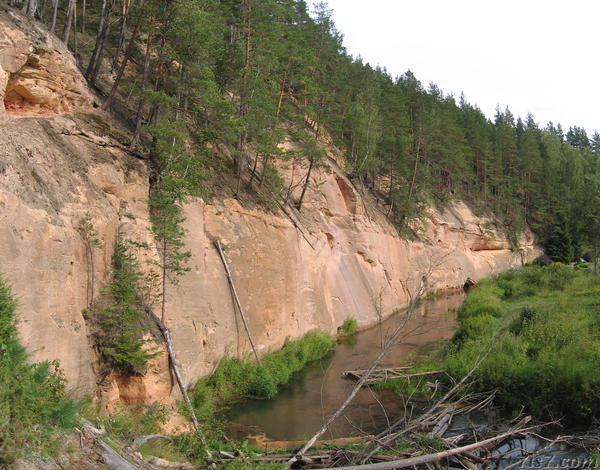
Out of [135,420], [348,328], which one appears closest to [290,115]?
[348,328]

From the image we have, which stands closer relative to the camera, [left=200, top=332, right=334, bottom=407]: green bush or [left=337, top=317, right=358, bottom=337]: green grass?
[left=200, top=332, right=334, bottom=407]: green bush

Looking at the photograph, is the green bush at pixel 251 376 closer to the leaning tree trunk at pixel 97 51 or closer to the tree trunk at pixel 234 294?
the tree trunk at pixel 234 294

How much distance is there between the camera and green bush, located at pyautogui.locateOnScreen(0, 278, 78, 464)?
18.0 feet

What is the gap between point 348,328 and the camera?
25406mm

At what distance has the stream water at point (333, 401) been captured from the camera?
13219mm

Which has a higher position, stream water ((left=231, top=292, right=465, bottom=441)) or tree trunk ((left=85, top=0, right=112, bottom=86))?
tree trunk ((left=85, top=0, right=112, bottom=86))

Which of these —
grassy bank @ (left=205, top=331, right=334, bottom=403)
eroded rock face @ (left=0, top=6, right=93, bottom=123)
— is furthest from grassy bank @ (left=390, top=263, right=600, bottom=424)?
eroded rock face @ (left=0, top=6, right=93, bottom=123)

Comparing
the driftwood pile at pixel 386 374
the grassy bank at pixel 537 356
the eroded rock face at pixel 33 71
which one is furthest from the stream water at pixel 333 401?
the eroded rock face at pixel 33 71

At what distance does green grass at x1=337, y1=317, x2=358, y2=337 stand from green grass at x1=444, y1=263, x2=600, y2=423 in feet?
17.7

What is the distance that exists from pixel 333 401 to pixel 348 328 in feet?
33.1

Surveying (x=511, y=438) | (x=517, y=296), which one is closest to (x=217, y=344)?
(x=511, y=438)

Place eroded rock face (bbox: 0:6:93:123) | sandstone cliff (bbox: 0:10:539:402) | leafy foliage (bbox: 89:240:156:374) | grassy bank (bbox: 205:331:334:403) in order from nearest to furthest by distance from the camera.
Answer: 1. sandstone cliff (bbox: 0:10:539:402)
2. leafy foliage (bbox: 89:240:156:374)
3. eroded rock face (bbox: 0:6:93:123)
4. grassy bank (bbox: 205:331:334:403)

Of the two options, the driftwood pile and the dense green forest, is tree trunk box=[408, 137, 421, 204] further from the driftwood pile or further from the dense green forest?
the driftwood pile

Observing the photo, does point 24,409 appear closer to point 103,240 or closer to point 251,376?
point 103,240
